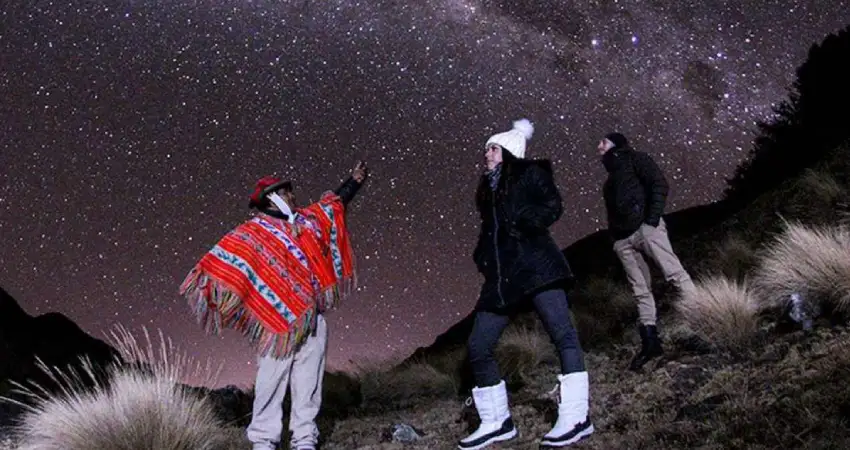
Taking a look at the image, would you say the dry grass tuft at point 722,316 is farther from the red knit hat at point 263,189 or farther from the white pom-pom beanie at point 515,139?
the red knit hat at point 263,189

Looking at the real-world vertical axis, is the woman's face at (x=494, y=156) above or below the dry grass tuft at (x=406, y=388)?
above

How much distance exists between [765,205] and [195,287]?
409 inches

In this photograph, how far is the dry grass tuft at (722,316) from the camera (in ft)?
18.4

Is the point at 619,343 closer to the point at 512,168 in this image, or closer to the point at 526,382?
the point at 526,382

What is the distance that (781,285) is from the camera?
6156 millimetres

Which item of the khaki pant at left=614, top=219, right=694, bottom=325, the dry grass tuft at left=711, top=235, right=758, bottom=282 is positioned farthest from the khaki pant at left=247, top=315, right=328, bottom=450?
the dry grass tuft at left=711, top=235, right=758, bottom=282

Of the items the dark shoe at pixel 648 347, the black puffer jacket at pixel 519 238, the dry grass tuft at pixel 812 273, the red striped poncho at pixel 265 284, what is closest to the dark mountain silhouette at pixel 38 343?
the red striped poncho at pixel 265 284

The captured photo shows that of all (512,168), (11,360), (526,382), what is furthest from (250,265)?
(11,360)

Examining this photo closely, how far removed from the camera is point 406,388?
25.6ft

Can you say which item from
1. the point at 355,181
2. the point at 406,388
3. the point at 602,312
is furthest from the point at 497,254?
the point at 602,312

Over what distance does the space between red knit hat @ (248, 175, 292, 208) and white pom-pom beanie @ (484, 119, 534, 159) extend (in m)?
1.39

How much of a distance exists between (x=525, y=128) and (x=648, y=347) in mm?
2549

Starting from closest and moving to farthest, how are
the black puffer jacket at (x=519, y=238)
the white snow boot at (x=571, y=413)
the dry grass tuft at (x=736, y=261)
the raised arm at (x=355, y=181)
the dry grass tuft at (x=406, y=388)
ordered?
1. the white snow boot at (x=571, y=413)
2. the black puffer jacket at (x=519, y=238)
3. the raised arm at (x=355, y=181)
4. the dry grass tuft at (x=406, y=388)
5. the dry grass tuft at (x=736, y=261)

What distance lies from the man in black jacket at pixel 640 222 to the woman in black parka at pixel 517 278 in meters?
1.91
